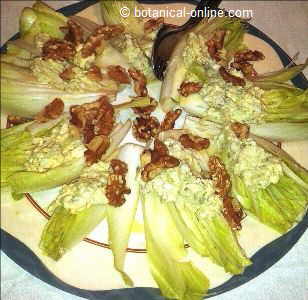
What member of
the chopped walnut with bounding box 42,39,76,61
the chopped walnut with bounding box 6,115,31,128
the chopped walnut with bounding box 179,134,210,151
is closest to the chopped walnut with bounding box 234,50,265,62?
the chopped walnut with bounding box 179,134,210,151

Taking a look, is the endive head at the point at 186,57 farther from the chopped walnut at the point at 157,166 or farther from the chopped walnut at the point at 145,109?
the chopped walnut at the point at 157,166

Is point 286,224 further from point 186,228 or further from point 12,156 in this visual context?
point 12,156

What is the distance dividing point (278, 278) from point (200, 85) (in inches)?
36.4

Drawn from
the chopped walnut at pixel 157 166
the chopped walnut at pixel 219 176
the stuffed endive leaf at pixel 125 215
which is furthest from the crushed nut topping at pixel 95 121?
the chopped walnut at pixel 219 176

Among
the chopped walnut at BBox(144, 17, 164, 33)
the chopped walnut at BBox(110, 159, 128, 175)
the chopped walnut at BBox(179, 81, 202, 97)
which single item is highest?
the chopped walnut at BBox(144, 17, 164, 33)

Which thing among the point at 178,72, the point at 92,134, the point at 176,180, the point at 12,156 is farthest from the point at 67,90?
the point at 176,180

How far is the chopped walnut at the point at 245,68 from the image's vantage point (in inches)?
78.6

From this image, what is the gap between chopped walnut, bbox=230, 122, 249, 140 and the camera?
1.75 metres

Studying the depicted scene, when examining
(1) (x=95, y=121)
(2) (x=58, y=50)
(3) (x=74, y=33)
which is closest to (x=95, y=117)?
(1) (x=95, y=121)

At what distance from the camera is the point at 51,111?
5.70ft

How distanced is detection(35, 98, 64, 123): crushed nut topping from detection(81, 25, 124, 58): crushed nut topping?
0.28 metres

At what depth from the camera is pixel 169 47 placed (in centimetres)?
196

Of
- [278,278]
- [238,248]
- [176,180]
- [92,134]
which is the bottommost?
[278,278]

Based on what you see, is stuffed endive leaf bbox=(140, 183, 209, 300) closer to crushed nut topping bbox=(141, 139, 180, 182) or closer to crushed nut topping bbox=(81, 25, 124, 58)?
crushed nut topping bbox=(141, 139, 180, 182)
